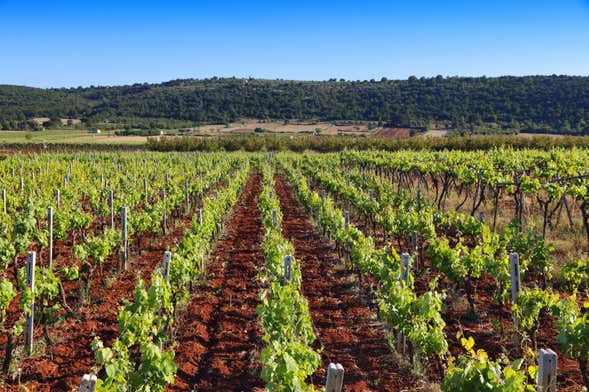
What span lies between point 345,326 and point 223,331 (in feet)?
5.92

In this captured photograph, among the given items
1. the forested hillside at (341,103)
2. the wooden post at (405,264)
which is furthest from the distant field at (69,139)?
the wooden post at (405,264)

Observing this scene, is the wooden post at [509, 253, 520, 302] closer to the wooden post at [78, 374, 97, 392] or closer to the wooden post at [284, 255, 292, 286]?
the wooden post at [284, 255, 292, 286]

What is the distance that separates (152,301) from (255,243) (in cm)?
659

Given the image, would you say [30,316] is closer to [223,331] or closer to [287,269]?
[223,331]

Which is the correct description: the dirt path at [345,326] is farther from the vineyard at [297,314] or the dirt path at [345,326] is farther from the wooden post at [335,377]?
the wooden post at [335,377]

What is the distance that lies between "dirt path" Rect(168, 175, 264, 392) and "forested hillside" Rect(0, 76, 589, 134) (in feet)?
202

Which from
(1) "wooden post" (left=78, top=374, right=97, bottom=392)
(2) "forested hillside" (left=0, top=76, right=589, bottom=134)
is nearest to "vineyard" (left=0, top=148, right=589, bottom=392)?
(1) "wooden post" (left=78, top=374, right=97, bottom=392)

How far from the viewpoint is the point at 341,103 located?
10481cm

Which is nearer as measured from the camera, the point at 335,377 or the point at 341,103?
the point at 335,377

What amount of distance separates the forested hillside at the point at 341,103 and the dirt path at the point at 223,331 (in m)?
61.5

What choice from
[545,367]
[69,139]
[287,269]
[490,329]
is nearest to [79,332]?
[287,269]

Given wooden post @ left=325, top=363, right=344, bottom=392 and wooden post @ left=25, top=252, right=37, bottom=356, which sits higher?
wooden post @ left=325, top=363, right=344, bottom=392

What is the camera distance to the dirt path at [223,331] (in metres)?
5.64

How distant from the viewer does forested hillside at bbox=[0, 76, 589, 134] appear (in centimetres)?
7194
